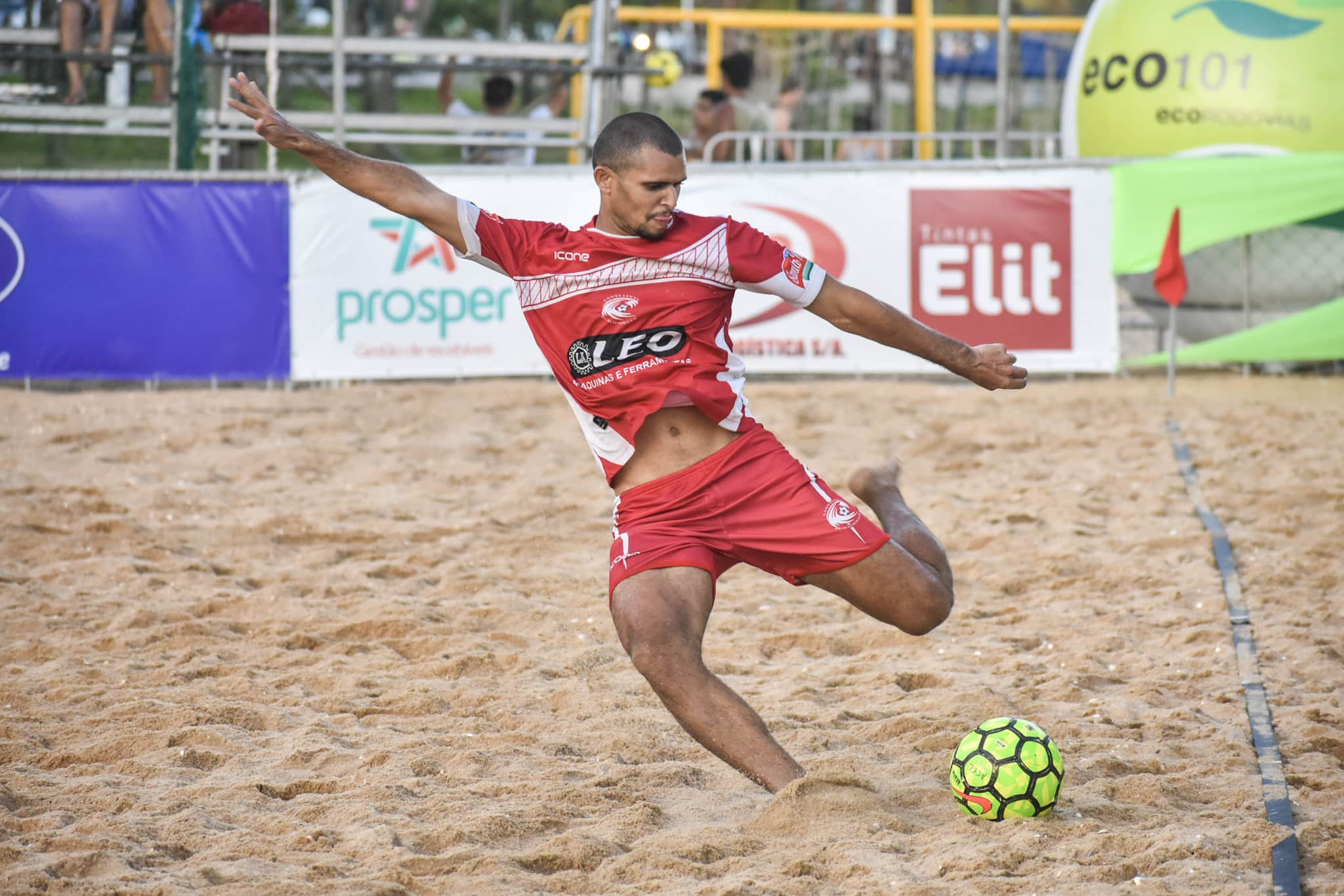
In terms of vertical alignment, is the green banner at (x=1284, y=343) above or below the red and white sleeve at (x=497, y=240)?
below

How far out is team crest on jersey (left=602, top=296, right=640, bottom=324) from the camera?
12.7ft

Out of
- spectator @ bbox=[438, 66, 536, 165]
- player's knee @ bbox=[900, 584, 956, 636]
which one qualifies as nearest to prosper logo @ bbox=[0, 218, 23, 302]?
spectator @ bbox=[438, 66, 536, 165]

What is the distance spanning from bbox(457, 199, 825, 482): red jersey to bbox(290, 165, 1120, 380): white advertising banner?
6.28 meters

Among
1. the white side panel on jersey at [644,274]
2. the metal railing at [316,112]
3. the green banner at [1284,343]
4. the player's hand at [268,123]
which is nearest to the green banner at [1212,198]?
the green banner at [1284,343]

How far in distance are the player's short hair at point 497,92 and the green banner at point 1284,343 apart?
6.09 metres

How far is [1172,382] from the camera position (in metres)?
9.80

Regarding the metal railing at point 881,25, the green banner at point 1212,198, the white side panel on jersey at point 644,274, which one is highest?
the metal railing at point 881,25

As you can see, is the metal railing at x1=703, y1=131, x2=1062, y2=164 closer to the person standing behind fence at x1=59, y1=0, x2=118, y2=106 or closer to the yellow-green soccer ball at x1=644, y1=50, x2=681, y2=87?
the yellow-green soccer ball at x1=644, y1=50, x2=681, y2=87

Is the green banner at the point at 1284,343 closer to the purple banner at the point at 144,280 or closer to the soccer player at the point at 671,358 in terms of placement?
the purple banner at the point at 144,280

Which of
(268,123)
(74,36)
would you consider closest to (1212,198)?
(268,123)

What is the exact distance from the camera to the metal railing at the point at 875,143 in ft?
39.6

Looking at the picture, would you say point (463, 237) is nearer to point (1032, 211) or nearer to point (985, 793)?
point (985, 793)

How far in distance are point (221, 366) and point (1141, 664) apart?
7.29 m

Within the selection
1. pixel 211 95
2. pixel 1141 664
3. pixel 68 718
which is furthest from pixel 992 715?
pixel 211 95
